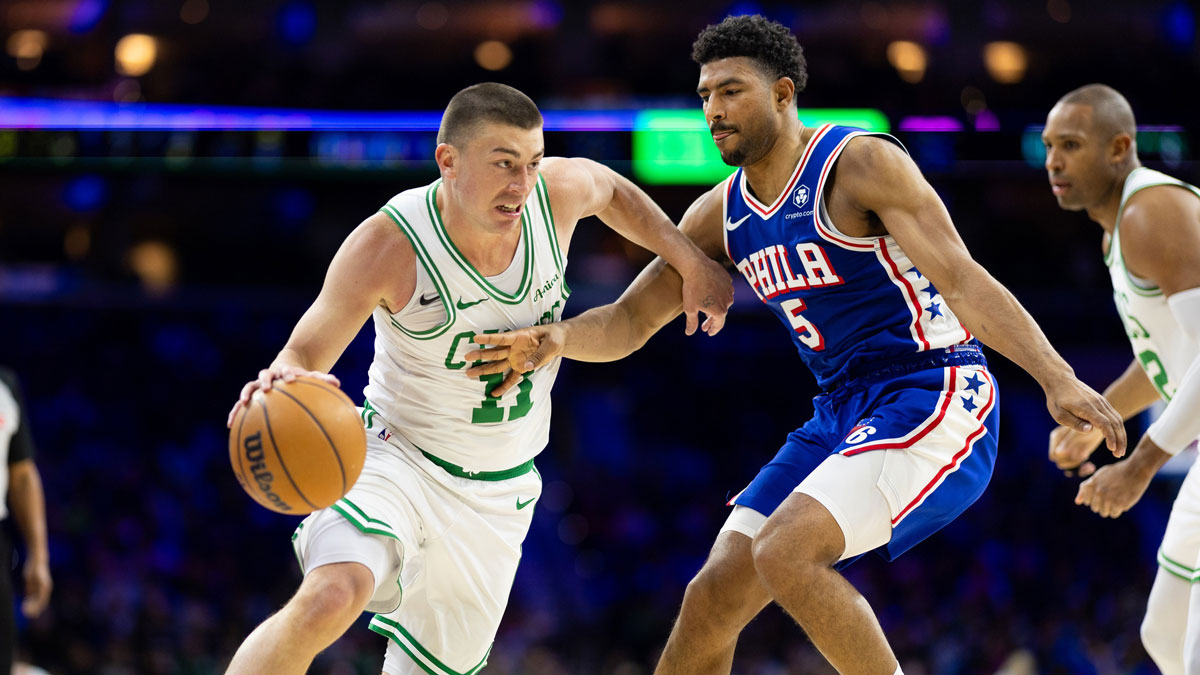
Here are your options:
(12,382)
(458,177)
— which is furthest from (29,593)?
(458,177)

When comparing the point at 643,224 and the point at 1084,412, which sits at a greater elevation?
the point at 643,224

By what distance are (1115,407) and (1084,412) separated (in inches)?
79.2

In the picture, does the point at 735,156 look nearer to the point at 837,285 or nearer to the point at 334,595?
the point at 837,285

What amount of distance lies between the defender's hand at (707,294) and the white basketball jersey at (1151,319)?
160 cm

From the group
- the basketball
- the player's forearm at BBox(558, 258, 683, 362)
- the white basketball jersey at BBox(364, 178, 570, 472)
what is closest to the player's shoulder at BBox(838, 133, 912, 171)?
the player's forearm at BBox(558, 258, 683, 362)

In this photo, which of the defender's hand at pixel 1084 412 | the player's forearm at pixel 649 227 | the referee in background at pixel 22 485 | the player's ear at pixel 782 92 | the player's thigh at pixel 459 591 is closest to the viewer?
the defender's hand at pixel 1084 412

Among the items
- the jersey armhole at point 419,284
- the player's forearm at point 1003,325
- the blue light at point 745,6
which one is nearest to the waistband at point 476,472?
the jersey armhole at point 419,284

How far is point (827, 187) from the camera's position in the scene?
13.0ft

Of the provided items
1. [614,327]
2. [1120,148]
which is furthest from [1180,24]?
[614,327]

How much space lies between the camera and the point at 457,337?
3.96 m

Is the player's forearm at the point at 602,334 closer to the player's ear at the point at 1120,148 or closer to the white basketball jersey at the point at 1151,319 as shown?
the white basketball jersey at the point at 1151,319

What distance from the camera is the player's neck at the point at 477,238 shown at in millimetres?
3947

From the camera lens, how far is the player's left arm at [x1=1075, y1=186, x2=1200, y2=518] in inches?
166

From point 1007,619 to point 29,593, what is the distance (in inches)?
370
